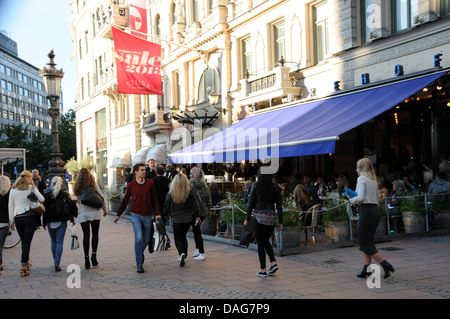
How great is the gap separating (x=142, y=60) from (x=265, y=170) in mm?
13037

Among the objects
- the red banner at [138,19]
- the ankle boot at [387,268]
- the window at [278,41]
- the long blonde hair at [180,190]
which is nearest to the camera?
the ankle boot at [387,268]

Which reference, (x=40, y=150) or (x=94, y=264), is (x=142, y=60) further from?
(x=40, y=150)

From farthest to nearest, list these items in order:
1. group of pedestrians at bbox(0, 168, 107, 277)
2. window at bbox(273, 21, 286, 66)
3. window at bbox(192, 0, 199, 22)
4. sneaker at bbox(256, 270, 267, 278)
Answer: window at bbox(192, 0, 199, 22), window at bbox(273, 21, 286, 66), group of pedestrians at bbox(0, 168, 107, 277), sneaker at bbox(256, 270, 267, 278)

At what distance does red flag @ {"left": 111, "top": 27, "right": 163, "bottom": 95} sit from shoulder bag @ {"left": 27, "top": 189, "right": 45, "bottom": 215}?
10.6 meters

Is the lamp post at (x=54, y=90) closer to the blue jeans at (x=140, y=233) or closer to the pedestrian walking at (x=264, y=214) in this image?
the blue jeans at (x=140, y=233)

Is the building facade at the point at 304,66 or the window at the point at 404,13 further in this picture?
the building facade at the point at 304,66

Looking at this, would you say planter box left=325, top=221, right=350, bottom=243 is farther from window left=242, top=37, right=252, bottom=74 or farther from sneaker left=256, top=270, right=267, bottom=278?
window left=242, top=37, right=252, bottom=74

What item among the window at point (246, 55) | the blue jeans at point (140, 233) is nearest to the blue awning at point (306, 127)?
the blue jeans at point (140, 233)

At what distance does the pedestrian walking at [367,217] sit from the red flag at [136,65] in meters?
13.3

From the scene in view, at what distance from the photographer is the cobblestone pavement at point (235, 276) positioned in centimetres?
629

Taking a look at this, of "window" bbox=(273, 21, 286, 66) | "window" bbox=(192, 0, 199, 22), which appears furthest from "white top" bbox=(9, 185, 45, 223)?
"window" bbox=(192, 0, 199, 22)

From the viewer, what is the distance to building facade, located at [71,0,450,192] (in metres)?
12.5

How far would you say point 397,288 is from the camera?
20.5ft

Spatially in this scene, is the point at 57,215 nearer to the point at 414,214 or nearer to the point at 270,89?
the point at 414,214
